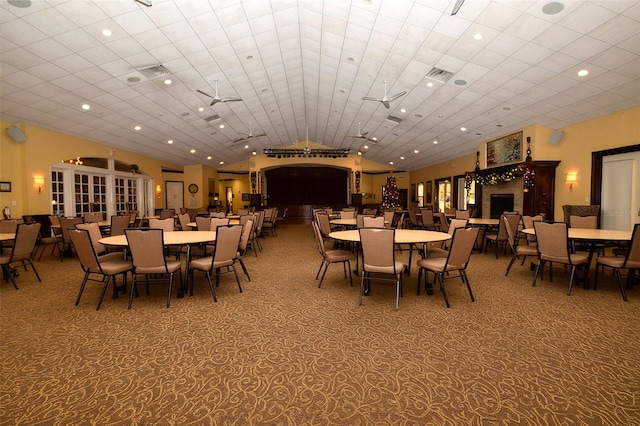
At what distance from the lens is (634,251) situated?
4.08m

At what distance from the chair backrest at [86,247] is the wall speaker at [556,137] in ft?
37.7

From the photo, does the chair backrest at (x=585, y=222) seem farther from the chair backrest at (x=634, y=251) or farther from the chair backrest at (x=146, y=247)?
the chair backrest at (x=146, y=247)

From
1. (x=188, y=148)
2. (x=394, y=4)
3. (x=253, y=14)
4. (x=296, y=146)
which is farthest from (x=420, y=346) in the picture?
(x=296, y=146)

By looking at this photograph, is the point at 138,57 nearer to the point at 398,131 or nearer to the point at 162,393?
the point at 162,393

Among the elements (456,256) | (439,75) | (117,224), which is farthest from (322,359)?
(439,75)

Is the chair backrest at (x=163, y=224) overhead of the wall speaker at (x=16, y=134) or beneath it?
beneath

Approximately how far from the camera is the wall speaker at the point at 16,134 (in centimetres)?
870

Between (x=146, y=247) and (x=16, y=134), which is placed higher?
(x=16, y=134)

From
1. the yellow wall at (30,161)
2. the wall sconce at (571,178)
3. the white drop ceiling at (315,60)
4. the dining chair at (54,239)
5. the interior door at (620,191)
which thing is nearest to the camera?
the white drop ceiling at (315,60)

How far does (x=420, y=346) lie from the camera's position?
114 inches

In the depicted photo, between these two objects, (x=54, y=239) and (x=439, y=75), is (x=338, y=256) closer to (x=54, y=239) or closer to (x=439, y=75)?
(x=439, y=75)

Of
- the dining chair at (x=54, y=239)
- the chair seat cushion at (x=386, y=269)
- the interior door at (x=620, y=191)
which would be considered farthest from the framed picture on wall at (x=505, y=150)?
the dining chair at (x=54, y=239)

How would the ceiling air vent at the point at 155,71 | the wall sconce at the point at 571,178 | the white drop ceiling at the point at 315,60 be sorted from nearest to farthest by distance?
the white drop ceiling at the point at 315,60 < the ceiling air vent at the point at 155,71 < the wall sconce at the point at 571,178

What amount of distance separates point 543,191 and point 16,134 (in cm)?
1505
